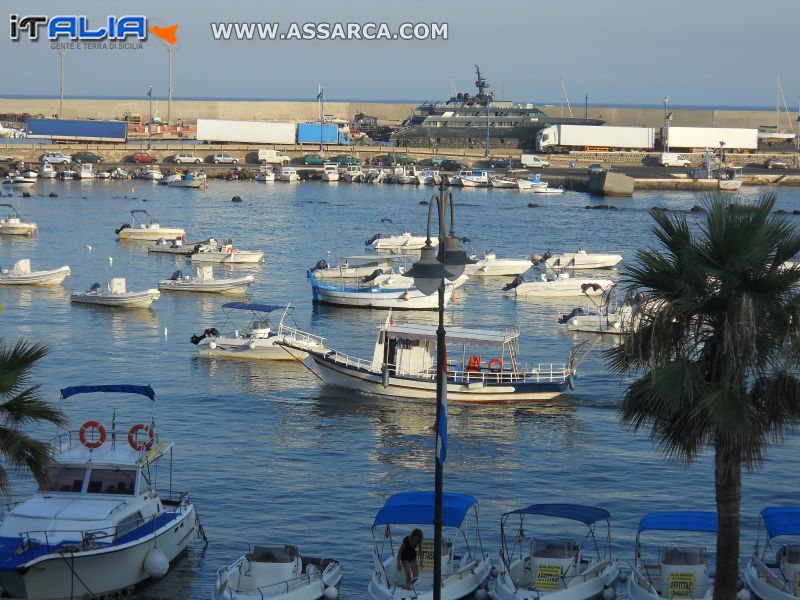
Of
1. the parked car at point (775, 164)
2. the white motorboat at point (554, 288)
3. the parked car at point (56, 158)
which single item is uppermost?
the parked car at point (775, 164)

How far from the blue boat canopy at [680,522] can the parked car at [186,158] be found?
115 metres

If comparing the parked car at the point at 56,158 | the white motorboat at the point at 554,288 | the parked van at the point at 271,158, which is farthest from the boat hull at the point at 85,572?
the parked van at the point at 271,158

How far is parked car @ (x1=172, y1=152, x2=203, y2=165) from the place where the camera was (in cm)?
13162

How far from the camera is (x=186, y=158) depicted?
132500mm

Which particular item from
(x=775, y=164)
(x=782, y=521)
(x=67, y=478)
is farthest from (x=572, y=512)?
(x=775, y=164)

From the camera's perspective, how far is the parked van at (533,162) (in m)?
137

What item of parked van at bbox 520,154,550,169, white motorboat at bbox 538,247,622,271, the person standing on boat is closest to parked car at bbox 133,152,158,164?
parked van at bbox 520,154,550,169

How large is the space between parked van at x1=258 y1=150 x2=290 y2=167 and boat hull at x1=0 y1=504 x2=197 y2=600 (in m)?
117

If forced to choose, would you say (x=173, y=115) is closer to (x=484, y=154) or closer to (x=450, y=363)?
(x=484, y=154)

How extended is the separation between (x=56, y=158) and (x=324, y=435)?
101m

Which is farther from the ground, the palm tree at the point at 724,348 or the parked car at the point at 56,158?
the parked car at the point at 56,158

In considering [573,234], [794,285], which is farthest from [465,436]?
[573,234]

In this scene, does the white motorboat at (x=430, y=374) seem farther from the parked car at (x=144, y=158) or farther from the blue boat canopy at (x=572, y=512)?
the parked car at (x=144, y=158)

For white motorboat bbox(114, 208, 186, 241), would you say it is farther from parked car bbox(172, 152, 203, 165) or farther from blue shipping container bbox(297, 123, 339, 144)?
blue shipping container bbox(297, 123, 339, 144)
